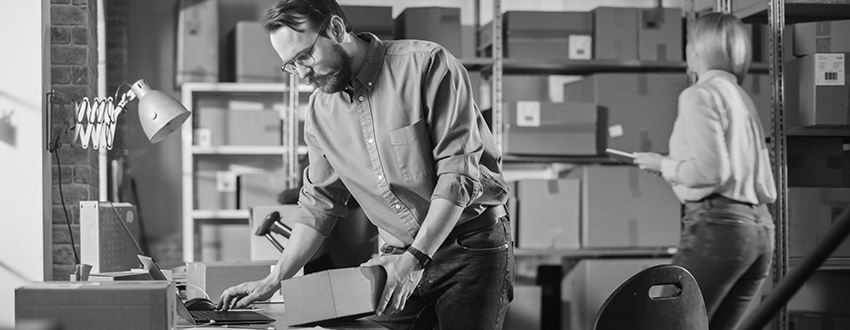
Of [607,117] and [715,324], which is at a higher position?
[607,117]

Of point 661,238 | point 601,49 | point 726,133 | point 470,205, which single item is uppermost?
point 601,49

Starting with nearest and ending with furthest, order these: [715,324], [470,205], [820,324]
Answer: [470,205], [715,324], [820,324]

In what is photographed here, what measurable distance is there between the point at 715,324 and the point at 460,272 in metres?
1.52

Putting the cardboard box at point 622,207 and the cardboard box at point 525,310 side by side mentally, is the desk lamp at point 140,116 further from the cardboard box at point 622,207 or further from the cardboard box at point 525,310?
the cardboard box at point 622,207

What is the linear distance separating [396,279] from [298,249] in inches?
17.1

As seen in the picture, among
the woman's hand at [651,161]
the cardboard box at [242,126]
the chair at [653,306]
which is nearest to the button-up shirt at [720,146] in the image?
the woman's hand at [651,161]

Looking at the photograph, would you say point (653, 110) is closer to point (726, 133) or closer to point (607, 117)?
point (607, 117)

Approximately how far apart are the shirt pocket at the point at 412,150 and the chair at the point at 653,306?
456 millimetres

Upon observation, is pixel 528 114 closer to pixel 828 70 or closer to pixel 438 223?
pixel 828 70

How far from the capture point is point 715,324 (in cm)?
299

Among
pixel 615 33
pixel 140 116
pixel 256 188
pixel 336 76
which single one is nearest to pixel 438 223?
pixel 336 76

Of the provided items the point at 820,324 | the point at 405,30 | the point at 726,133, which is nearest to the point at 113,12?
the point at 405,30

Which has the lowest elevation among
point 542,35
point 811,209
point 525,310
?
point 525,310

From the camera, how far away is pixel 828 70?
146 inches
